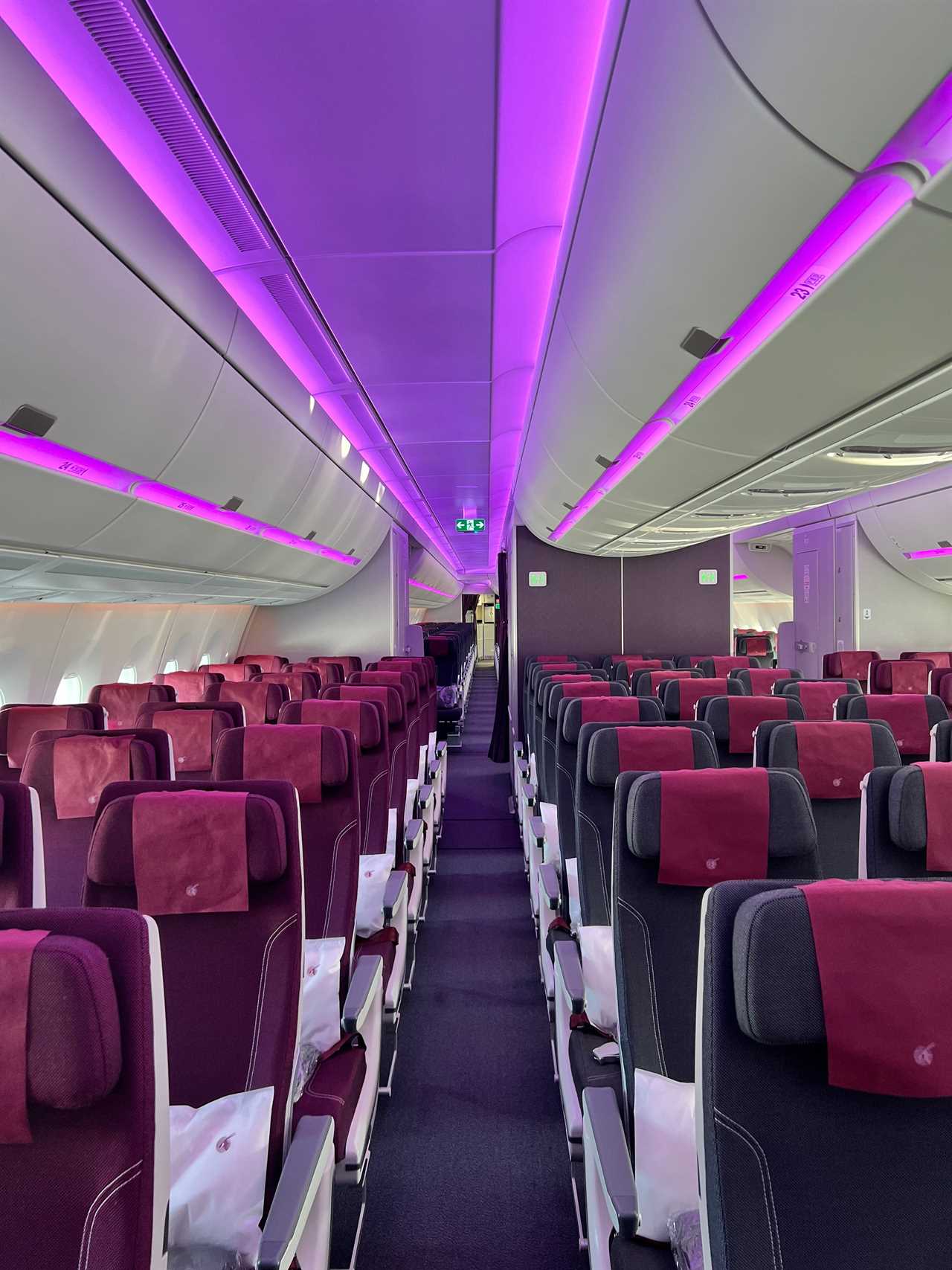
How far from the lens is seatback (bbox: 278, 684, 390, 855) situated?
3475mm

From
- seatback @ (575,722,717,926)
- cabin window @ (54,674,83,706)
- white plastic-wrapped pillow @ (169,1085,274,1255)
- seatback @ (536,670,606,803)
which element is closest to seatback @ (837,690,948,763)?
seatback @ (536,670,606,803)

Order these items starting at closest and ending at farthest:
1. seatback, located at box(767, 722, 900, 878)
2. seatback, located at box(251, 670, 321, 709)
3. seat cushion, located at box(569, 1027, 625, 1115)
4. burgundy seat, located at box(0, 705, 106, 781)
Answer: seat cushion, located at box(569, 1027, 625, 1115)
seatback, located at box(767, 722, 900, 878)
burgundy seat, located at box(0, 705, 106, 781)
seatback, located at box(251, 670, 321, 709)

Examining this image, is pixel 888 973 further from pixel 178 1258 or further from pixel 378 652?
pixel 378 652

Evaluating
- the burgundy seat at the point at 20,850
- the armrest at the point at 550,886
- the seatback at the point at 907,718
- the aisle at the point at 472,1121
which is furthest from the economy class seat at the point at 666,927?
the seatback at the point at 907,718

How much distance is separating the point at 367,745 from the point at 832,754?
2.03m

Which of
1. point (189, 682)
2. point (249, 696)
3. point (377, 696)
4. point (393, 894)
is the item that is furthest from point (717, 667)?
point (189, 682)

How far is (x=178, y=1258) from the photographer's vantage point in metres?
1.46

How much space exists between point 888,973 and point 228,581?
6850 mm

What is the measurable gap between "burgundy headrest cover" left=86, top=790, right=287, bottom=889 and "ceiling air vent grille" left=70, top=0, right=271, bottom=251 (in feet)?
7.34

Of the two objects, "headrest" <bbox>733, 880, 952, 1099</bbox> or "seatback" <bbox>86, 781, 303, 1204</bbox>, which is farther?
"seatback" <bbox>86, 781, 303, 1204</bbox>

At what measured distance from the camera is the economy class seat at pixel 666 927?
1621 mm

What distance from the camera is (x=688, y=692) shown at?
465 centimetres

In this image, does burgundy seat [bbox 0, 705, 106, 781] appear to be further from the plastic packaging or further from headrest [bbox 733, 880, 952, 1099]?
headrest [bbox 733, 880, 952, 1099]

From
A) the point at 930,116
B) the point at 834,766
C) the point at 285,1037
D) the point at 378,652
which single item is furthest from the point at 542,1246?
the point at 378,652
